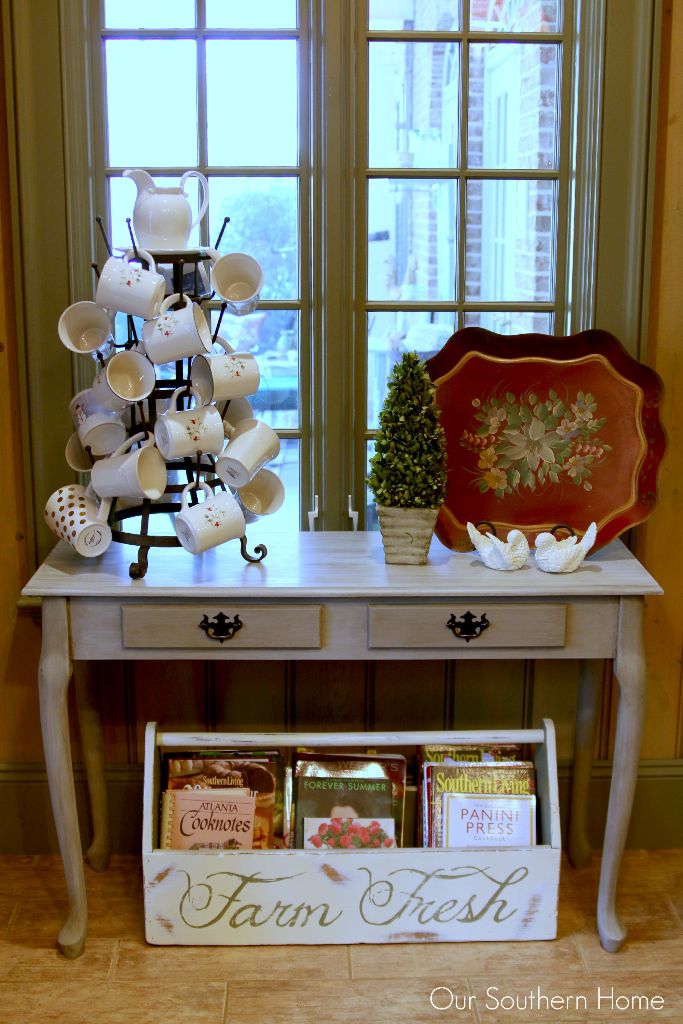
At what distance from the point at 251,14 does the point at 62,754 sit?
1.72 m

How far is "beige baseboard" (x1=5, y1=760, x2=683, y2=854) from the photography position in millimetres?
2936

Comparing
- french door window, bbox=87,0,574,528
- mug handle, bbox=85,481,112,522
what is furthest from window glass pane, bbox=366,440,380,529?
mug handle, bbox=85,481,112,522

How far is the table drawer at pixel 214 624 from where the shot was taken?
2.38 meters

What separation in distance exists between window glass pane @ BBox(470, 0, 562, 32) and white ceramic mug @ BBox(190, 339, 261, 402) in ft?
3.23

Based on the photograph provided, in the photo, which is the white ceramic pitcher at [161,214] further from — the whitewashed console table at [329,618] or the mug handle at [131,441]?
the whitewashed console table at [329,618]

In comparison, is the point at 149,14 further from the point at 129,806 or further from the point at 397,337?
the point at 129,806

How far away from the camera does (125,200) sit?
274 cm

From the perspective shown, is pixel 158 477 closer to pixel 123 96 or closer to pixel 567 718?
pixel 123 96

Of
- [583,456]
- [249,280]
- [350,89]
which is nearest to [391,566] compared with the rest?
[583,456]

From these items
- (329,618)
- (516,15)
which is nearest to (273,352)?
(329,618)

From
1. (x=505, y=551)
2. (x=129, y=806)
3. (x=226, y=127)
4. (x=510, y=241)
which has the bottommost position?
(x=129, y=806)

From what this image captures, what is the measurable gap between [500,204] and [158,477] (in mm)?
1064

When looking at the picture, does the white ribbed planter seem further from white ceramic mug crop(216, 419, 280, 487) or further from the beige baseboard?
the beige baseboard

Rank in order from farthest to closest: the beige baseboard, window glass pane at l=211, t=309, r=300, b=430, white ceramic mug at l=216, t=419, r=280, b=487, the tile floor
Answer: the beige baseboard < window glass pane at l=211, t=309, r=300, b=430 < white ceramic mug at l=216, t=419, r=280, b=487 < the tile floor
